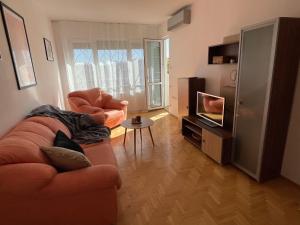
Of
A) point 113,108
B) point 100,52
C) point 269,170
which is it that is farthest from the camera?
point 100,52

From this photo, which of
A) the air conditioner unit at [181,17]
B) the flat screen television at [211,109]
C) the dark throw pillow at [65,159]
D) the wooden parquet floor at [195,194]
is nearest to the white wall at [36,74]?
the dark throw pillow at [65,159]

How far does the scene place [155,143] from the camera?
3.35 m

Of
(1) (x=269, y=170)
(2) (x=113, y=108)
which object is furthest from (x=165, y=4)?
(1) (x=269, y=170)

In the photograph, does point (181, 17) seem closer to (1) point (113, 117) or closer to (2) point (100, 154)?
(1) point (113, 117)

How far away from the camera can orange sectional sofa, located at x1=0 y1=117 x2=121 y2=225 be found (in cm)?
124

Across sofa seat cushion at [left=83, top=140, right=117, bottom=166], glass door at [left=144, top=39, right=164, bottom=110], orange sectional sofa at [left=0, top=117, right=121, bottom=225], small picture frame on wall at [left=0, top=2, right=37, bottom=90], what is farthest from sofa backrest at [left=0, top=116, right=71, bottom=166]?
glass door at [left=144, top=39, right=164, bottom=110]

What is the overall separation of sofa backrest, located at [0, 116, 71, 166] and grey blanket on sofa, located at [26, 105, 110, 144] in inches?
11.7

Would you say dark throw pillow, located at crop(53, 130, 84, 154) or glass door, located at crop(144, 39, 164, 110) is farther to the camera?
glass door, located at crop(144, 39, 164, 110)

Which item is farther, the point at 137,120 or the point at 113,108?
the point at 113,108

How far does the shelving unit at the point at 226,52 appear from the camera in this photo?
2.63m

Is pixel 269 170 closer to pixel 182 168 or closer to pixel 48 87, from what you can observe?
pixel 182 168

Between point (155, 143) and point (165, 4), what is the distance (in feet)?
8.70

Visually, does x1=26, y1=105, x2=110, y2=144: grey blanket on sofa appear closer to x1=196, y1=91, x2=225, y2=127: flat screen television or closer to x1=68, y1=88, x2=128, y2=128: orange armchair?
x1=68, y1=88, x2=128, y2=128: orange armchair

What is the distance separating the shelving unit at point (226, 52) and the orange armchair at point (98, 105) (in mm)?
2224
